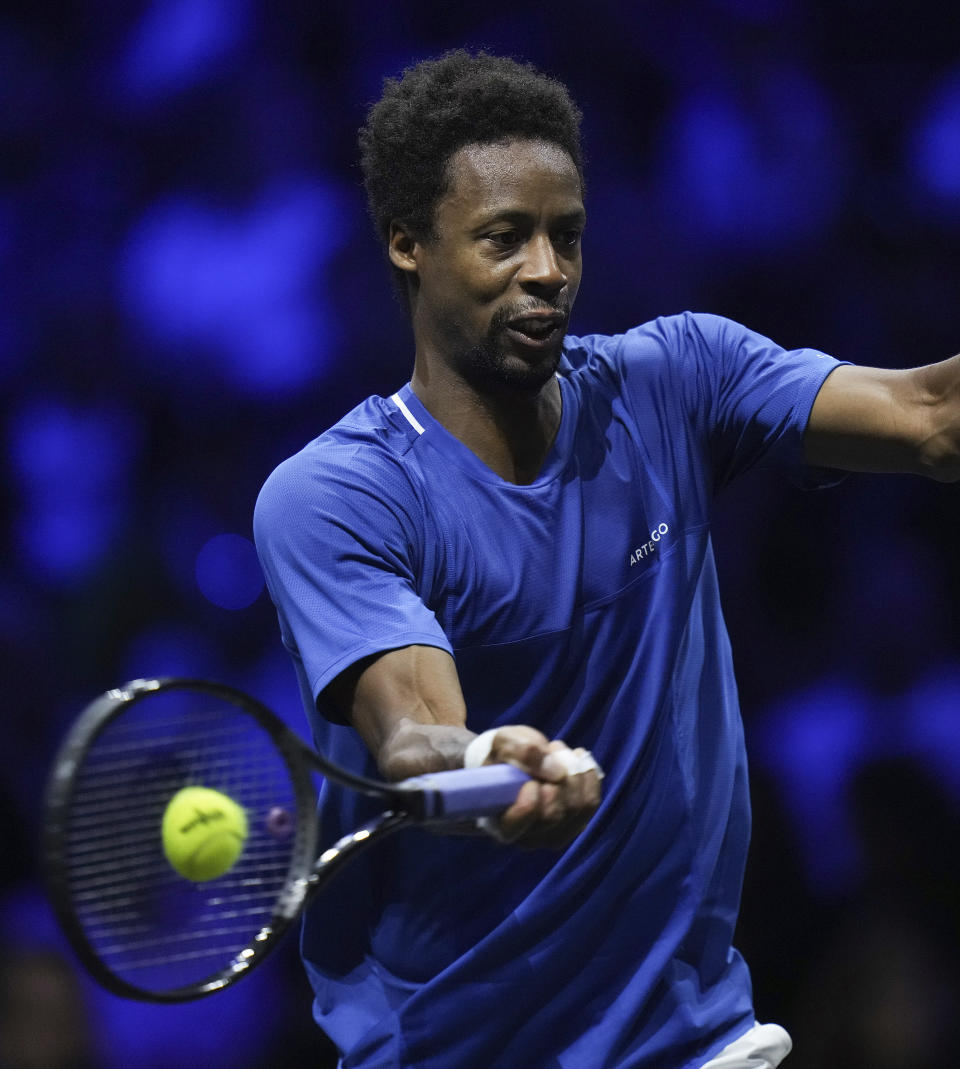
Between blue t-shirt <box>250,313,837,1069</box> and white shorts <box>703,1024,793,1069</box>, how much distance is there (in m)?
0.02

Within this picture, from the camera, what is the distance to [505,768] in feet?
5.03

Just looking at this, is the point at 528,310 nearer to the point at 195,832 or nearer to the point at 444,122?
the point at 444,122

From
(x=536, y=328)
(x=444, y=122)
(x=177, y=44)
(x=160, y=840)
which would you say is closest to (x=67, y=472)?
(x=177, y=44)

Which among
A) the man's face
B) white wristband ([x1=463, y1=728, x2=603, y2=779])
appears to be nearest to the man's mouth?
the man's face

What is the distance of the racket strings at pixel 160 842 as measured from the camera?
154 cm

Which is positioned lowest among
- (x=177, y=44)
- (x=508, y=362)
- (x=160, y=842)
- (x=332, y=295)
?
(x=160, y=842)

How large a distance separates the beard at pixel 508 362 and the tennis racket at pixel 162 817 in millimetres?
604

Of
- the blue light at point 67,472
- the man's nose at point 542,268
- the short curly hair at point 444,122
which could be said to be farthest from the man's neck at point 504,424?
the blue light at point 67,472

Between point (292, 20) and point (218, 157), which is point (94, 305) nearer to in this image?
point (218, 157)

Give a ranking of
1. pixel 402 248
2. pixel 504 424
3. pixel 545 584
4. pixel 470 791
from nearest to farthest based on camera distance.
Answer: pixel 470 791, pixel 545 584, pixel 504 424, pixel 402 248

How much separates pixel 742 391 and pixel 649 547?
0.27 meters

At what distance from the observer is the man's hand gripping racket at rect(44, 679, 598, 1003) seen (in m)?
1.46

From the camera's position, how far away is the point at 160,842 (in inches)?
65.9

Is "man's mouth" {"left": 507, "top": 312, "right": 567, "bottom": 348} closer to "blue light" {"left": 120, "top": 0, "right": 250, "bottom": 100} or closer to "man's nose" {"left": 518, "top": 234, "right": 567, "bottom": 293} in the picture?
"man's nose" {"left": 518, "top": 234, "right": 567, "bottom": 293}
